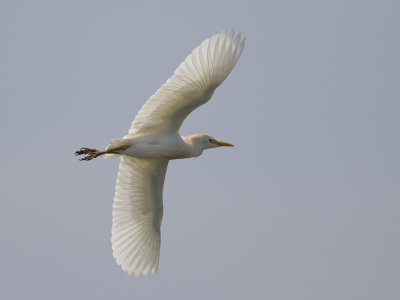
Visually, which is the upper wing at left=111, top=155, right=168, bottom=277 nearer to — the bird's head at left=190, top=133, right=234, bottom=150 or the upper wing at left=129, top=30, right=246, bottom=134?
the bird's head at left=190, top=133, right=234, bottom=150

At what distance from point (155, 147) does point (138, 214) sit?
1843 mm

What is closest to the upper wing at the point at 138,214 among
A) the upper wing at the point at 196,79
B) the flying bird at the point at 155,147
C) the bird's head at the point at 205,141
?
the flying bird at the point at 155,147

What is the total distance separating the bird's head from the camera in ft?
44.1

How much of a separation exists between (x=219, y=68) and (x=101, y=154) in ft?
8.88

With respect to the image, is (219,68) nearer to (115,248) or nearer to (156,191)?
(156,191)

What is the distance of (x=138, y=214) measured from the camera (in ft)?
46.4

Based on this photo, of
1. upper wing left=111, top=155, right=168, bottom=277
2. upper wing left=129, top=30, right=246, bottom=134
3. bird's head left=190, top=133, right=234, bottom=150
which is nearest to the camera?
upper wing left=129, top=30, right=246, bottom=134

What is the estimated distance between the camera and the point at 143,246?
14.1 m

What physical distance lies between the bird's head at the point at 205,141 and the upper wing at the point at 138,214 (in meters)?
0.76

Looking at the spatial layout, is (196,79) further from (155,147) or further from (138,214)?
(138,214)

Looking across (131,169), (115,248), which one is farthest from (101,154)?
(115,248)

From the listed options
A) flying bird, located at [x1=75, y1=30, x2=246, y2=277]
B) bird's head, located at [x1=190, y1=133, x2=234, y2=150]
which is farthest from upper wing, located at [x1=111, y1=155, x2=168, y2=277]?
bird's head, located at [x1=190, y1=133, x2=234, y2=150]

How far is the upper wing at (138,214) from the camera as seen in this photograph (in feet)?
45.4

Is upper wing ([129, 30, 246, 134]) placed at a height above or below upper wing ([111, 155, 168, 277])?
above
